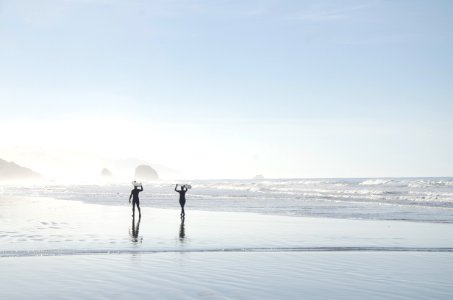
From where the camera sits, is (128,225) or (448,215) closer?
(128,225)

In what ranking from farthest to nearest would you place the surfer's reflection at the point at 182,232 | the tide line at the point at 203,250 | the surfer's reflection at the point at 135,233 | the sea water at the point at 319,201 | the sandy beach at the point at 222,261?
1. the sea water at the point at 319,201
2. the surfer's reflection at the point at 182,232
3. the surfer's reflection at the point at 135,233
4. the tide line at the point at 203,250
5. the sandy beach at the point at 222,261

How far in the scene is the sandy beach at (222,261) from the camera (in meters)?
9.80

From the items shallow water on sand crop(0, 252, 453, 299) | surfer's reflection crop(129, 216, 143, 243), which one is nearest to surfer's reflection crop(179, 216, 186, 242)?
surfer's reflection crop(129, 216, 143, 243)

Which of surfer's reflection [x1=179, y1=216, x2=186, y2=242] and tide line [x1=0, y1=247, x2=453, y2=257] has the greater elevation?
surfer's reflection [x1=179, y1=216, x2=186, y2=242]

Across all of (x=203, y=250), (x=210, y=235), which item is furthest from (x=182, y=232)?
(x=203, y=250)

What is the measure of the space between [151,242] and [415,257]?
A: 8.64 metres

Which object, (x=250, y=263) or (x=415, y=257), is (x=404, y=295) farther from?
(x=415, y=257)

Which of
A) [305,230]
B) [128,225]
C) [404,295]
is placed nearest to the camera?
[404,295]

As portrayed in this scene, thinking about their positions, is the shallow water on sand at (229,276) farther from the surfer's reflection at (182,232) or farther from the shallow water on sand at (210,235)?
the surfer's reflection at (182,232)

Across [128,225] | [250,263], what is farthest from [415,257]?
[128,225]

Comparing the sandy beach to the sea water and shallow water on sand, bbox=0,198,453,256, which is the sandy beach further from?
the sea water

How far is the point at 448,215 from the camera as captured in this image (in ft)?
98.3

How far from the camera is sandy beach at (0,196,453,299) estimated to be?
980 cm

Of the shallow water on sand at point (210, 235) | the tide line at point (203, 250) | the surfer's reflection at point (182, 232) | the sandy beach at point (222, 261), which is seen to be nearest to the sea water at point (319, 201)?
the shallow water on sand at point (210, 235)
